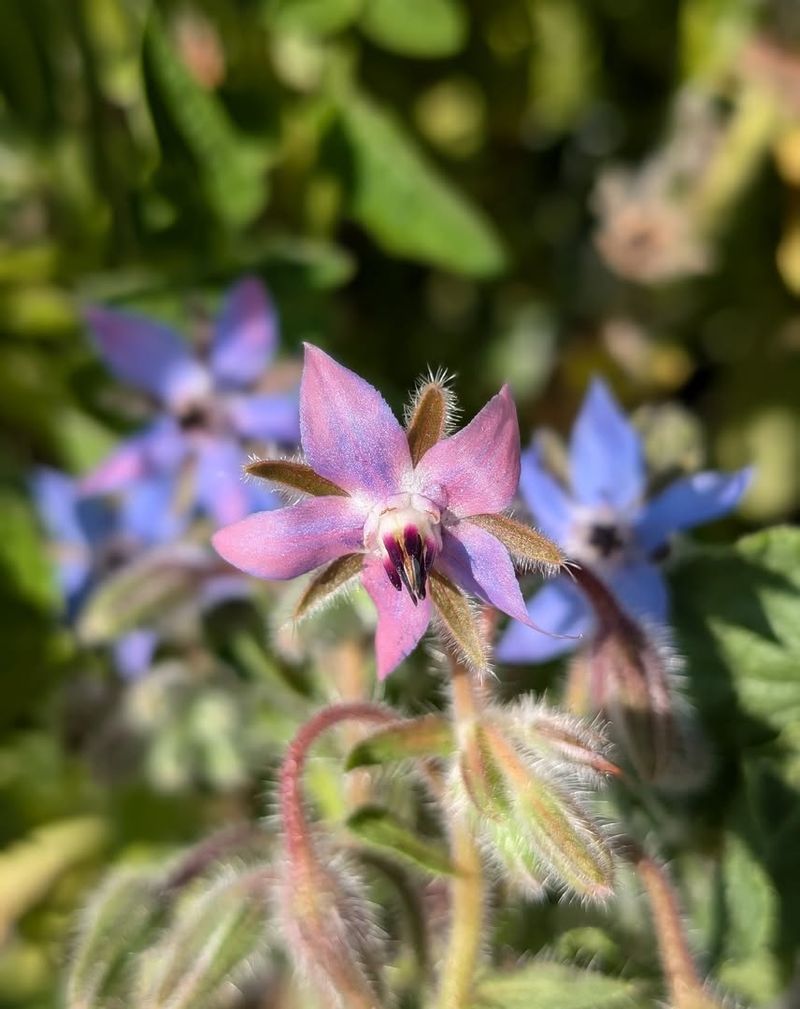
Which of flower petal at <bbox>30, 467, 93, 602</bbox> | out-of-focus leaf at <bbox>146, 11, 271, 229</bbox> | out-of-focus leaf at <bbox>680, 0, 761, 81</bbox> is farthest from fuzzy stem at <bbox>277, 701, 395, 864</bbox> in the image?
out-of-focus leaf at <bbox>680, 0, 761, 81</bbox>

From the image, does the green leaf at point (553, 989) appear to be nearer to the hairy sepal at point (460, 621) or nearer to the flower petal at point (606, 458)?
the hairy sepal at point (460, 621)

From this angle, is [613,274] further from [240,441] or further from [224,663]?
[224,663]

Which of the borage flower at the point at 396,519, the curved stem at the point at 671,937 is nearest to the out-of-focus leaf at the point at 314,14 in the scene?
the borage flower at the point at 396,519

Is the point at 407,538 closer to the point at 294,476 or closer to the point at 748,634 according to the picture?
the point at 294,476

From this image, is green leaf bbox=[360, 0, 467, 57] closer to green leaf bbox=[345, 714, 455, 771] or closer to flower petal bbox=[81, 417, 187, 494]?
flower petal bbox=[81, 417, 187, 494]

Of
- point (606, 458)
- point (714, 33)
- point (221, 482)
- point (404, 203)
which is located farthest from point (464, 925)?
point (714, 33)

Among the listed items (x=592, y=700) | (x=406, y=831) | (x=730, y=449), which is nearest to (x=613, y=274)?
(x=730, y=449)
